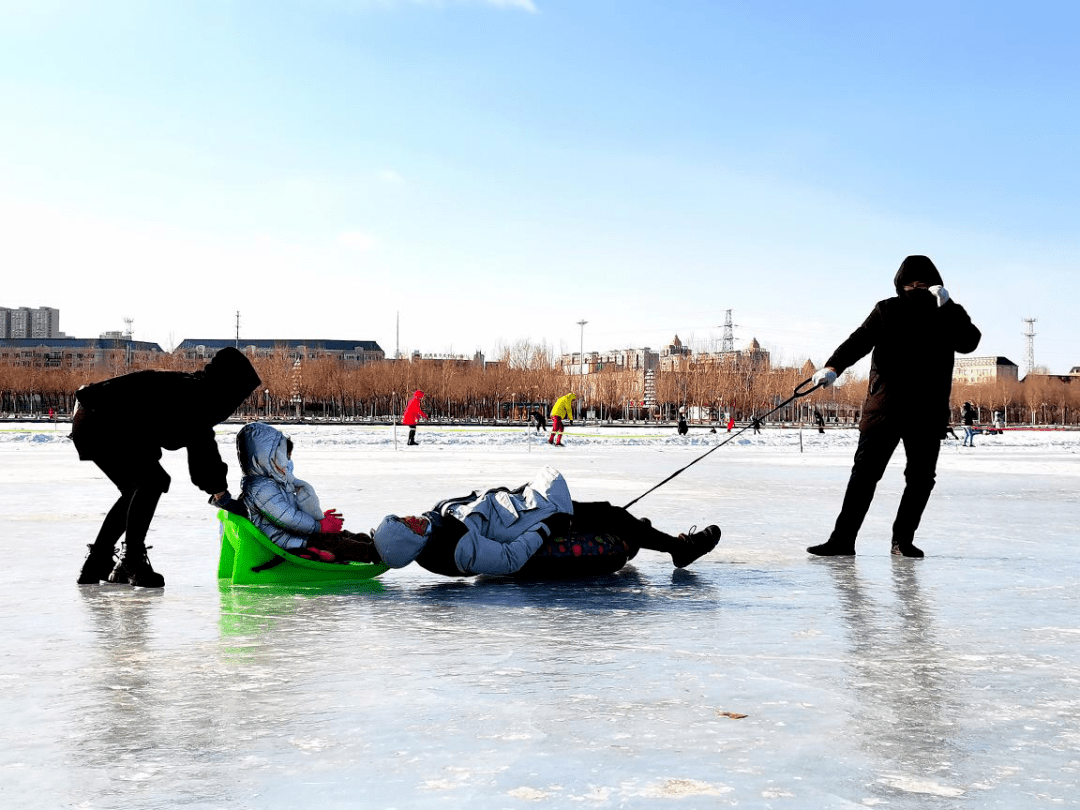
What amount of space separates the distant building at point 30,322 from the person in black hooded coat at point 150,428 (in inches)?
7664

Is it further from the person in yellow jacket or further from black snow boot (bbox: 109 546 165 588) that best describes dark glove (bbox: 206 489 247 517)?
the person in yellow jacket

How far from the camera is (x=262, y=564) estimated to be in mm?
5367

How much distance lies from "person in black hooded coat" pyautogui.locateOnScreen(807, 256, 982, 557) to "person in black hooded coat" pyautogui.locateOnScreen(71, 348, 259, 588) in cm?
354

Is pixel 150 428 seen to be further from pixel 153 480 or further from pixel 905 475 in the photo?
pixel 905 475

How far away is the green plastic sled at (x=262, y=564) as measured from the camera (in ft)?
17.4

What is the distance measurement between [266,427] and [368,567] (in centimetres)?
89

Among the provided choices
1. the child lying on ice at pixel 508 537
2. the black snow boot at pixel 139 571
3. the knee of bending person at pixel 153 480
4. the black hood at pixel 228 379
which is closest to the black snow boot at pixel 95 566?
the black snow boot at pixel 139 571

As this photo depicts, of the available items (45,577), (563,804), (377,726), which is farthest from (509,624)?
(45,577)

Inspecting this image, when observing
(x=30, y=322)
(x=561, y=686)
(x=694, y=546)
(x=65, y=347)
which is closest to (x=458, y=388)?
(x=65, y=347)

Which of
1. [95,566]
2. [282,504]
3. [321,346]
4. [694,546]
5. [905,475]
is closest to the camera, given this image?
[282,504]

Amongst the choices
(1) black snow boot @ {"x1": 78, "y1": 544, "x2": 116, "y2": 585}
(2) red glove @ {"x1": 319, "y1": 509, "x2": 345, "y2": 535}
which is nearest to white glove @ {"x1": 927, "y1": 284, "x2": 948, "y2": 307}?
(2) red glove @ {"x1": 319, "y1": 509, "x2": 345, "y2": 535}

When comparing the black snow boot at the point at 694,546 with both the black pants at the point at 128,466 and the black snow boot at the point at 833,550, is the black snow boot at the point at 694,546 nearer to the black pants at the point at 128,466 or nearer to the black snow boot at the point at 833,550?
the black snow boot at the point at 833,550

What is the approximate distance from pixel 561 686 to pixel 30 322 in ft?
662

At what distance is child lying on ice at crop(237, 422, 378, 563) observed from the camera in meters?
5.23
